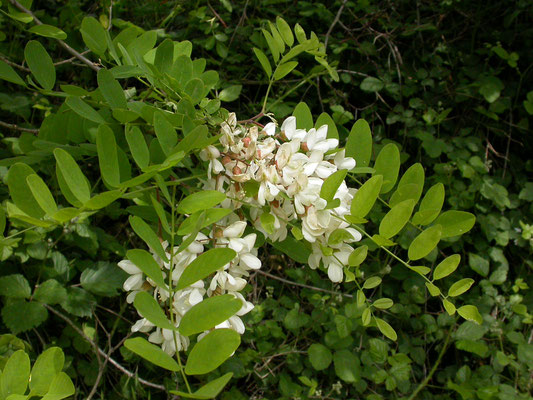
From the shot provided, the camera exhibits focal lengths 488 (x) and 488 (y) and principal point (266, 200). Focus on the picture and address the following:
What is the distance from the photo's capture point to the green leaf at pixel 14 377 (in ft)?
1.59

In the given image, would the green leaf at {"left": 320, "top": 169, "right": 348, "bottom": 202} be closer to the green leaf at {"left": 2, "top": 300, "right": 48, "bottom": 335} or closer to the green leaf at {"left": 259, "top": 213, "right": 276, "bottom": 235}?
the green leaf at {"left": 259, "top": 213, "right": 276, "bottom": 235}

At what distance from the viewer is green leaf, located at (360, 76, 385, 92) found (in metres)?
1.69

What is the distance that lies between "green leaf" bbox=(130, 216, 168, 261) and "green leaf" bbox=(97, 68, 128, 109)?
0.61 ft

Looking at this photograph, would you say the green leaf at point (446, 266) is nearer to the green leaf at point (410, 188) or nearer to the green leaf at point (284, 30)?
the green leaf at point (410, 188)

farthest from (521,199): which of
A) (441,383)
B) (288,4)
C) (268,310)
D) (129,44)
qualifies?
(129,44)

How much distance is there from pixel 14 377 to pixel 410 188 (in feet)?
1.58

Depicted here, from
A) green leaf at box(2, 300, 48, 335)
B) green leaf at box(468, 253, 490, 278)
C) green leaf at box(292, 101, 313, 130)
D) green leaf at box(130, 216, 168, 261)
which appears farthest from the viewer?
green leaf at box(468, 253, 490, 278)

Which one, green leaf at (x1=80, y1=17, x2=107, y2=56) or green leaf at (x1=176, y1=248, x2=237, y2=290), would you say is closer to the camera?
green leaf at (x1=176, y1=248, x2=237, y2=290)

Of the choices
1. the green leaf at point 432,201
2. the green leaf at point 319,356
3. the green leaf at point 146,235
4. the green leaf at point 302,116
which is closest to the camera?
the green leaf at point 146,235

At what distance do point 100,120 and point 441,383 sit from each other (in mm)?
1414

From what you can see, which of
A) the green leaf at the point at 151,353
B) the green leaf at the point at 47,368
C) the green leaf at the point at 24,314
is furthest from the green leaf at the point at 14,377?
the green leaf at the point at 24,314

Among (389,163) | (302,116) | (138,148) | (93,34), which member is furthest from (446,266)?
(93,34)

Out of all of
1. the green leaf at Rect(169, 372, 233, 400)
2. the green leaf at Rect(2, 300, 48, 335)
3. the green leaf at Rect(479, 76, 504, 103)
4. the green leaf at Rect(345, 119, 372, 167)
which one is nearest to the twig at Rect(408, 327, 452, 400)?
the green leaf at Rect(479, 76, 504, 103)

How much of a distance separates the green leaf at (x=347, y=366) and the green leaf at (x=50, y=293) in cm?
75
